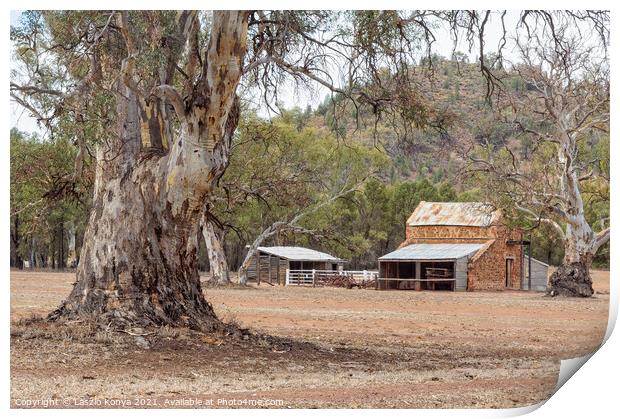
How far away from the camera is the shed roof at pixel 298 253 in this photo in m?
14.5

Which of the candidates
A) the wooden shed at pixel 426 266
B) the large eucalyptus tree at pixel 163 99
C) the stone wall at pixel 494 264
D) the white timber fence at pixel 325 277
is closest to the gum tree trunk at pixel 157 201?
the large eucalyptus tree at pixel 163 99

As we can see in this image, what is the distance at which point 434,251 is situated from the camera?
1480 centimetres

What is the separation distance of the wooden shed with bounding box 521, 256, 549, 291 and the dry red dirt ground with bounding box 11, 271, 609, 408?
1.33m

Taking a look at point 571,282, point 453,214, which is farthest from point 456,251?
point 571,282

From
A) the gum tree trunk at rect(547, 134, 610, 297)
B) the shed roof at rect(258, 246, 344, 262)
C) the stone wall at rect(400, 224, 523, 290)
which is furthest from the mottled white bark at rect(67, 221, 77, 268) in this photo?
the gum tree trunk at rect(547, 134, 610, 297)

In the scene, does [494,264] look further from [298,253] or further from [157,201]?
[157,201]

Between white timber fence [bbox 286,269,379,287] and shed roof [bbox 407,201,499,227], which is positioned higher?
shed roof [bbox 407,201,499,227]

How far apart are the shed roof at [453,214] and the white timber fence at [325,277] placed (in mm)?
1397

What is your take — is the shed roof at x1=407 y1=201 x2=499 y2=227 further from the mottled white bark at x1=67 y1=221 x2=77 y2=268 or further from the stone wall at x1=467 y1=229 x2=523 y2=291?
the mottled white bark at x1=67 y1=221 x2=77 y2=268

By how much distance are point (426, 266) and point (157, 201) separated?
20.4 feet

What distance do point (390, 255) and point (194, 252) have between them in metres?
3.40

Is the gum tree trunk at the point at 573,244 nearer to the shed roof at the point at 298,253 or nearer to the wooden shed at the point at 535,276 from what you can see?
the wooden shed at the point at 535,276

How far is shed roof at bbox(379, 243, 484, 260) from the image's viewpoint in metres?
13.6
